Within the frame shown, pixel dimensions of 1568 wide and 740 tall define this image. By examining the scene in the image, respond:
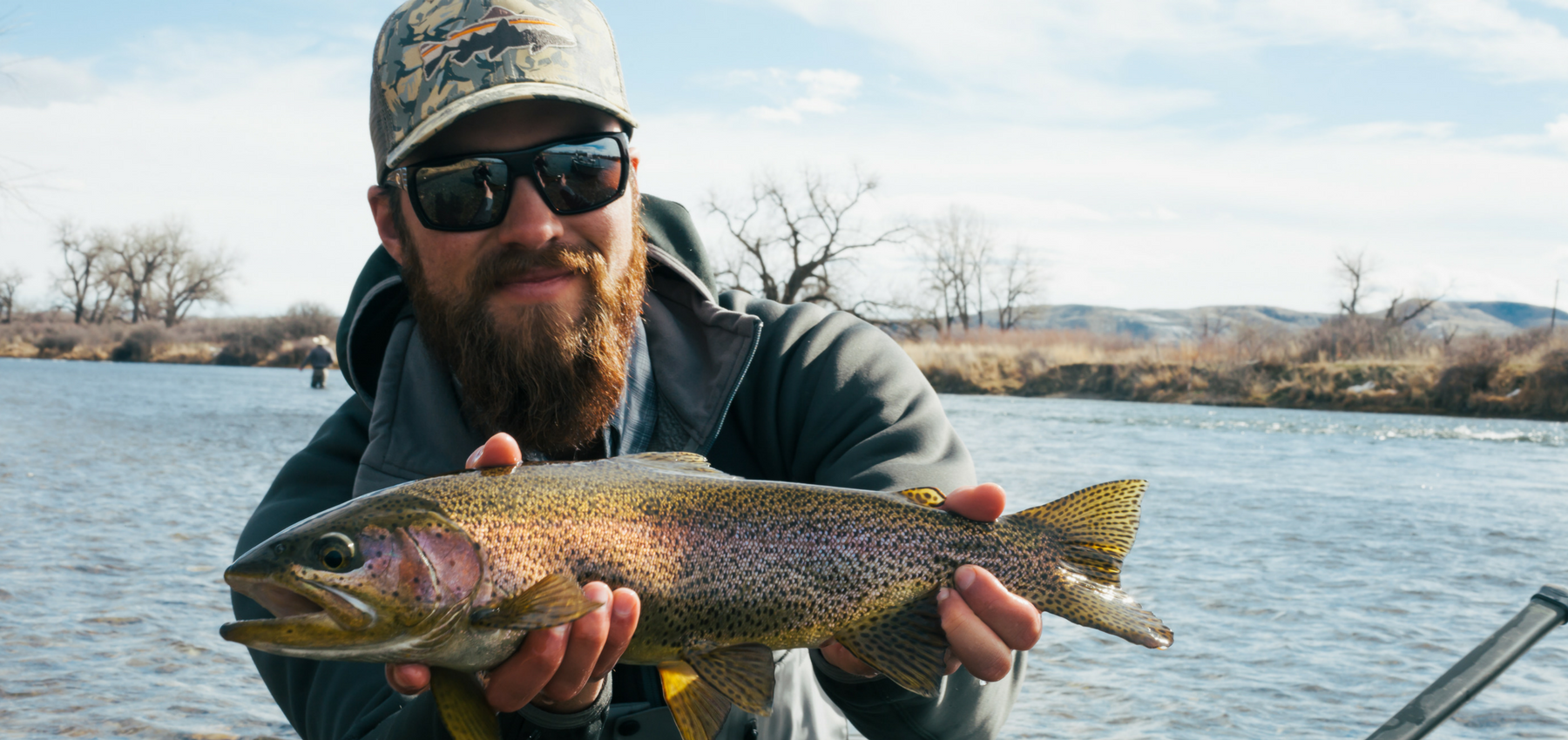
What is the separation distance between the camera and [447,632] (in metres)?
1.75

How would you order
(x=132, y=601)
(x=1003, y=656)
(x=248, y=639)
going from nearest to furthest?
1. (x=248, y=639)
2. (x=1003, y=656)
3. (x=132, y=601)

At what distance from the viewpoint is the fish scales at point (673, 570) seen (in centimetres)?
172

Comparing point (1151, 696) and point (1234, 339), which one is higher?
point (1234, 339)

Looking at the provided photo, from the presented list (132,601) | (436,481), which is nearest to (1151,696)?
(436,481)

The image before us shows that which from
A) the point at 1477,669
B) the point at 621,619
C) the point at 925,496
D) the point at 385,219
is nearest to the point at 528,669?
the point at 621,619

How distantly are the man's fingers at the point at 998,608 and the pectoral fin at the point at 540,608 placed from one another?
0.69 meters

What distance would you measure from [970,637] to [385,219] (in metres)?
1.98

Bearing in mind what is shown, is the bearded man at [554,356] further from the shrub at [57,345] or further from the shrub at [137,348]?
the shrub at [57,345]

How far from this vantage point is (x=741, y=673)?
196cm

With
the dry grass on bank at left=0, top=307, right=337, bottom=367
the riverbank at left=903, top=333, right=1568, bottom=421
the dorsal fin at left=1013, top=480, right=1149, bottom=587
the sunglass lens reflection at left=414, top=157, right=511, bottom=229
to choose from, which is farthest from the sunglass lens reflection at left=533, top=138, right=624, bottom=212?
the dry grass on bank at left=0, top=307, right=337, bottom=367

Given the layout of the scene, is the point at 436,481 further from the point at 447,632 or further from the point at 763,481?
the point at 763,481

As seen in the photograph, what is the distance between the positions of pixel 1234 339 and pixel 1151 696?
30.0 meters

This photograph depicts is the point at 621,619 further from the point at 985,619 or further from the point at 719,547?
the point at 985,619

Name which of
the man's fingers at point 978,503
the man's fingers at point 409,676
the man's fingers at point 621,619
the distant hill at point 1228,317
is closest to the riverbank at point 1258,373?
the man's fingers at point 978,503
